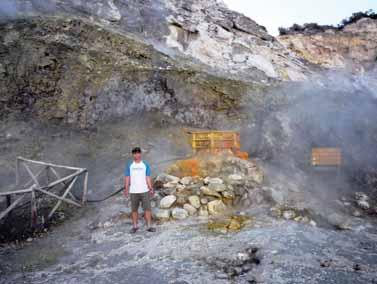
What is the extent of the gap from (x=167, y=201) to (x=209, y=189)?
862mm

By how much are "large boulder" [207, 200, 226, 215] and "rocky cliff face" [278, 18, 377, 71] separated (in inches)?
693

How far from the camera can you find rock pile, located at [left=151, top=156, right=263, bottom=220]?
6422mm

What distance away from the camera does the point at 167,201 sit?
6.48 m

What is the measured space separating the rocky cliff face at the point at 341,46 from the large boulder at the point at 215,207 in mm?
17612

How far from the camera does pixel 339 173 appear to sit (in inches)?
327

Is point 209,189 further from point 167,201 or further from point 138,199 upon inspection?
point 138,199

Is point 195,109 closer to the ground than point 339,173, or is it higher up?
higher up

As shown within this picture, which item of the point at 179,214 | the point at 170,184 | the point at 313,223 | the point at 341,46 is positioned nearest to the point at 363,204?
the point at 313,223

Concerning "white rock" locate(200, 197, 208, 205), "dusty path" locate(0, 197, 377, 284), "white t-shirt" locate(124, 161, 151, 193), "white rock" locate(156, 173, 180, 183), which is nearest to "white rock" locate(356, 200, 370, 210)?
"dusty path" locate(0, 197, 377, 284)

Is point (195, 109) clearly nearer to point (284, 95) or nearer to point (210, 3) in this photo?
point (284, 95)

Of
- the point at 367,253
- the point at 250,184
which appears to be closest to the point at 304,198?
the point at 250,184

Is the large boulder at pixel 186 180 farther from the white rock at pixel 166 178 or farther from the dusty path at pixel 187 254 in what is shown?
the dusty path at pixel 187 254

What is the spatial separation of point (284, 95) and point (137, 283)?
822 centimetres

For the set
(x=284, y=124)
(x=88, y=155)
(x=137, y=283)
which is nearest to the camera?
(x=137, y=283)
